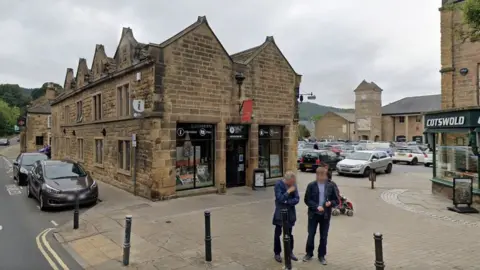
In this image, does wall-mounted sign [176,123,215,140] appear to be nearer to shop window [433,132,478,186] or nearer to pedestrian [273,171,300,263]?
pedestrian [273,171,300,263]

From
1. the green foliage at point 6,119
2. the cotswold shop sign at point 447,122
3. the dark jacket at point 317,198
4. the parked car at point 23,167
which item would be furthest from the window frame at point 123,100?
the green foliage at point 6,119

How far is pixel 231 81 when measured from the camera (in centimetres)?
1452

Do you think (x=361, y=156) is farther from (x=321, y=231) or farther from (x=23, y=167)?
(x=23, y=167)

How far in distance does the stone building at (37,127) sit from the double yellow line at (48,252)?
39.1 m

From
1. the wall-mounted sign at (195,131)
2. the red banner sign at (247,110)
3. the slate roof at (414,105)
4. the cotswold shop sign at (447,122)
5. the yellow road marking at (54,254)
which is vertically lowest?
the yellow road marking at (54,254)

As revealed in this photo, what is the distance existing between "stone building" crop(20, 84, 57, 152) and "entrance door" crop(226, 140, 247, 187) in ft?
116

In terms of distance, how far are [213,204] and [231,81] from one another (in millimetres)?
5489

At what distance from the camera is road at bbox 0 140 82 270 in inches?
253

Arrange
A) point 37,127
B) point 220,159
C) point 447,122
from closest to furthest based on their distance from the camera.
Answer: point 447,122
point 220,159
point 37,127

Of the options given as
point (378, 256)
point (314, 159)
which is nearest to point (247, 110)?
point (378, 256)

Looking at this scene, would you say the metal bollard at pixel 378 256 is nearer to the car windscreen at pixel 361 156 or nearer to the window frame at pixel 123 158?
the window frame at pixel 123 158

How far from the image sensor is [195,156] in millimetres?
13680

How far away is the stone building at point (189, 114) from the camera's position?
40.6ft

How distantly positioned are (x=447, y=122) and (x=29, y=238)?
13.5 m
